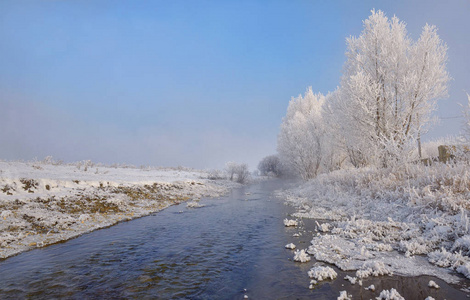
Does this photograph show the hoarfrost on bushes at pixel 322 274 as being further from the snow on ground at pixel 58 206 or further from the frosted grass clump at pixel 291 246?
the snow on ground at pixel 58 206

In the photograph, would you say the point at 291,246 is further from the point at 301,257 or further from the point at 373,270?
the point at 373,270

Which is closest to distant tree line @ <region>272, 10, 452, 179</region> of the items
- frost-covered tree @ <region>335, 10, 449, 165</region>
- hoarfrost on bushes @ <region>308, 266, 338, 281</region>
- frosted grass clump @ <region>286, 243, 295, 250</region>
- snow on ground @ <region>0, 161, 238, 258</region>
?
frost-covered tree @ <region>335, 10, 449, 165</region>

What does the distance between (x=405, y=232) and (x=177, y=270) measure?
6280 millimetres

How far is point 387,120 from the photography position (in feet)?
48.4

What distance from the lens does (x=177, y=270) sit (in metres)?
5.11

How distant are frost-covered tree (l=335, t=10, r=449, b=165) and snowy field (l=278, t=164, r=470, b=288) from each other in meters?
4.56

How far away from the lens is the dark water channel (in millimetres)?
4086

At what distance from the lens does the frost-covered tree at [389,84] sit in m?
13.7

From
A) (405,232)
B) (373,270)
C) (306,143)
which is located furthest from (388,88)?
(373,270)

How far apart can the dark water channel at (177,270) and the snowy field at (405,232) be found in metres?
0.47

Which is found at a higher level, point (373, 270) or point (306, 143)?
point (306, 143)

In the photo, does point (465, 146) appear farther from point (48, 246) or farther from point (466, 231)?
point (48, 246)

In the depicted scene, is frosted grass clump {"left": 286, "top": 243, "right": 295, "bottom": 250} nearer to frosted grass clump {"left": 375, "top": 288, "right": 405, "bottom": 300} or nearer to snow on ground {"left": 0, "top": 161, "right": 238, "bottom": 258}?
frosted grass clump {"left": 375, "top": 288, "right": 405, "bottom": 300}

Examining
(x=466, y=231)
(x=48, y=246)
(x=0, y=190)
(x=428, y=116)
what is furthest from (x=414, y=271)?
(x=0, y=190)
